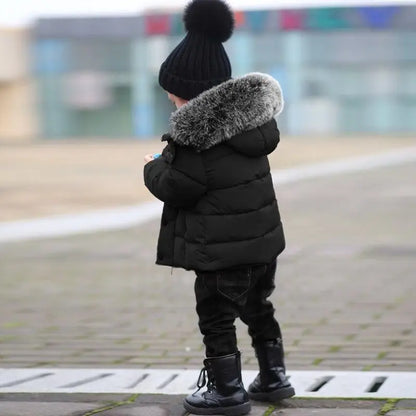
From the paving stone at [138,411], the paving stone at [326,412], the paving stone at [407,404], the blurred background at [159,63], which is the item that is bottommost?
the paving stone at [407,404]

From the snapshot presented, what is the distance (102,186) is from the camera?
19297 mm

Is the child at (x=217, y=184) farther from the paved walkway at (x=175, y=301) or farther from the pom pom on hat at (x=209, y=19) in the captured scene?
the paved walkway at (x=175, y=301)

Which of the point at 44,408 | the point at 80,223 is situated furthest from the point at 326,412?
the point at 80,223

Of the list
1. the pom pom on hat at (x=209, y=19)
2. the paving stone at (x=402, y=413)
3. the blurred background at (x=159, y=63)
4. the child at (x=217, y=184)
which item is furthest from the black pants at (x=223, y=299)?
the blurred background at (x=159, y=63)

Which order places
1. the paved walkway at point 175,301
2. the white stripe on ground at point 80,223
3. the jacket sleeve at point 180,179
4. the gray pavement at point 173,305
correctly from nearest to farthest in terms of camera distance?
the jacket sleeve at point 180,179, the gray pavement at point 173,305, the paved walkway at point 175,301, the white stripe on ground at point 80,223

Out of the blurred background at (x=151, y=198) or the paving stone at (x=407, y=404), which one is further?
the blurred background at (x=151, y=198)

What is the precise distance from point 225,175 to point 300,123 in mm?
45445

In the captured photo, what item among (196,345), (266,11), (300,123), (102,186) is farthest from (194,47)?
(266,11)

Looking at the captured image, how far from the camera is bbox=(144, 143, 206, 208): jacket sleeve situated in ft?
13.0

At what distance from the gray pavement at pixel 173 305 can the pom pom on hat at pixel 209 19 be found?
1.45 metres

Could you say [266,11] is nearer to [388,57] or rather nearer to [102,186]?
[388,57]

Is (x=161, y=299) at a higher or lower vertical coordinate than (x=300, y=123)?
lower

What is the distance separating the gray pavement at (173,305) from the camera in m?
5.45

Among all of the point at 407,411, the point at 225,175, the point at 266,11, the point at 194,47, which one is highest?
the point at 266,11
